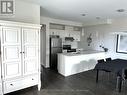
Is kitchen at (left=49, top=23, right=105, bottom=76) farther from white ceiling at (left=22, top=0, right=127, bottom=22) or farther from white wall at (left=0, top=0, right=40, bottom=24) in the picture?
white wall at (left=0, top=0, right=40, bottom=24)

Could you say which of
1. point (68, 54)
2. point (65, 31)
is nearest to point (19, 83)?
point (68, 54)

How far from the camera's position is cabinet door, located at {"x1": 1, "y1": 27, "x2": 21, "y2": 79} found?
234 cm

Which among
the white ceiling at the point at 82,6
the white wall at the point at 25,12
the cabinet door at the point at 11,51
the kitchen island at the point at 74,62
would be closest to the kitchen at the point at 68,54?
the kitchen island at the point at 74,62

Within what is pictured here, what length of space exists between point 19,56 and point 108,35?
4.62 meters

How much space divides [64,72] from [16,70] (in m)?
2.12

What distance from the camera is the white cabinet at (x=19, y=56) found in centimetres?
236

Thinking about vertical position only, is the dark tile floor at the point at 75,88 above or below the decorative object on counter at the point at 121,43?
below

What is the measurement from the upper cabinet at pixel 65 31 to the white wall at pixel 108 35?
74cm

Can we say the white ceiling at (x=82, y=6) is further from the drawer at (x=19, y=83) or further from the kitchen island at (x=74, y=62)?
the drawer at (x=19, y=83)

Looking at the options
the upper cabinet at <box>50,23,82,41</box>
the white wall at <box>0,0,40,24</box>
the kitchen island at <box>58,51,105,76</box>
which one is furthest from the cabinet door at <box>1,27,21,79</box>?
the upper cabinet at <box>50,23,82,41</box>

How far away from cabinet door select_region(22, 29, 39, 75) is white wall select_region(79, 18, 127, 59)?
406 centimetres

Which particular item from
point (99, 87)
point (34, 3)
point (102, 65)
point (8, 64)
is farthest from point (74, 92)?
point (34, 3)

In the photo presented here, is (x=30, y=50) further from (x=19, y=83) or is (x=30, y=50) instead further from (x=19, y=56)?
(x=19, y=83)

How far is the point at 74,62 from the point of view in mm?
4391
